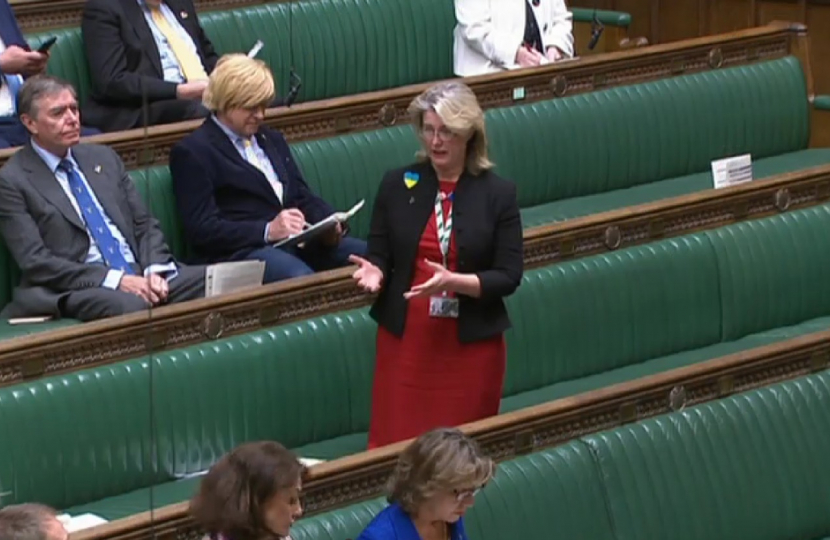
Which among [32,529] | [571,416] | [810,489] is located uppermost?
[32,529]

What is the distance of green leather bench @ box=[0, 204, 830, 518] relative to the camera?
3.67 meters

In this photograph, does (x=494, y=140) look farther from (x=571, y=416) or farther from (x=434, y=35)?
(x=571, y=416)

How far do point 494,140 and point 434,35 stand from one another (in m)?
0.76

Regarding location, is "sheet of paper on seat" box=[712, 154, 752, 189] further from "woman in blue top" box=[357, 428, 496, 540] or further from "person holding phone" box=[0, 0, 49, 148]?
"woman in blue top" box=[357, 428, 496, 540]

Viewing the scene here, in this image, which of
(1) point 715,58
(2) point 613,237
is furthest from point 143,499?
(1) point 715,58

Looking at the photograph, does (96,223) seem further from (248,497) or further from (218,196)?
(248,497)

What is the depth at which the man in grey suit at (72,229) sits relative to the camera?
162 inches

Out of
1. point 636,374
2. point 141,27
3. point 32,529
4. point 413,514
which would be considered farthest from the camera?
point 141,27

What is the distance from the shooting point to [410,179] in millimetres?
3756

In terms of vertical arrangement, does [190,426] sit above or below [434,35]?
below

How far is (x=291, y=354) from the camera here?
4.05 m

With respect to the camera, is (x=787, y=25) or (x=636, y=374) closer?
(x=636, y=374)

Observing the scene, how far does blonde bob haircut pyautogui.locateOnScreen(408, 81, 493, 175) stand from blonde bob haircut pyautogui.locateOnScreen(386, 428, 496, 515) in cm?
80

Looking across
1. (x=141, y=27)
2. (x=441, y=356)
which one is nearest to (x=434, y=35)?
(x=141, y=27)
